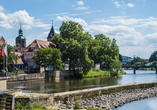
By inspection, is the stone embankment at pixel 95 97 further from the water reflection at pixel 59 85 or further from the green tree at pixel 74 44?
the green tree at pixel 74 44

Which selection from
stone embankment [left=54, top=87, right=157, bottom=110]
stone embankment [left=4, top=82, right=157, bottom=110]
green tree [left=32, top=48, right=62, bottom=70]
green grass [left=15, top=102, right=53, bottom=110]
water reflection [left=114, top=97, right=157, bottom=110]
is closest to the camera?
green grass [left=15, top=102, right=53, bottom=110]

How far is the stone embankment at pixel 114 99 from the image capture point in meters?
21.1

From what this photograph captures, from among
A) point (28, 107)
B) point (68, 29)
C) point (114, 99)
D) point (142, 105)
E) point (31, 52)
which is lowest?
point (142, 105)

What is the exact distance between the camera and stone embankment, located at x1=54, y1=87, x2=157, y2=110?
69.2 feet

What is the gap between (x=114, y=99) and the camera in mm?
24984

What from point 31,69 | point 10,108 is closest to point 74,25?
point 31,69

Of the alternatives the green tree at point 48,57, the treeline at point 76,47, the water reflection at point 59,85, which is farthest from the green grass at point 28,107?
the treeline at point 76,47

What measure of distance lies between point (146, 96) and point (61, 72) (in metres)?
36.2

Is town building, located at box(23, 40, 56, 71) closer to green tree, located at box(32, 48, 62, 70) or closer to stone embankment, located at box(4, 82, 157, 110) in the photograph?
green tree, located at box(32, 48, 62, 70)

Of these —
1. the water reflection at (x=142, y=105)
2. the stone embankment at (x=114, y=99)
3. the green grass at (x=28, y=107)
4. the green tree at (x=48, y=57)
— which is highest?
the green tree at (x=48, y=57)

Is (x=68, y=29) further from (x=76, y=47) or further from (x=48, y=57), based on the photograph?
(x=48, y=57)

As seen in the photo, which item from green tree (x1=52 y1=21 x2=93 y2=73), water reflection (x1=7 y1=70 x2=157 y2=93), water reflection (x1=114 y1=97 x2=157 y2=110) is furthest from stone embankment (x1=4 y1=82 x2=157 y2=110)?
green tree (x1=52 y1=21 x2=93 y2=73)

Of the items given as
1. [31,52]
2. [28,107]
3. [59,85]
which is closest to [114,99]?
[28,107]

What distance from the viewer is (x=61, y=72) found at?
62.8 metres
